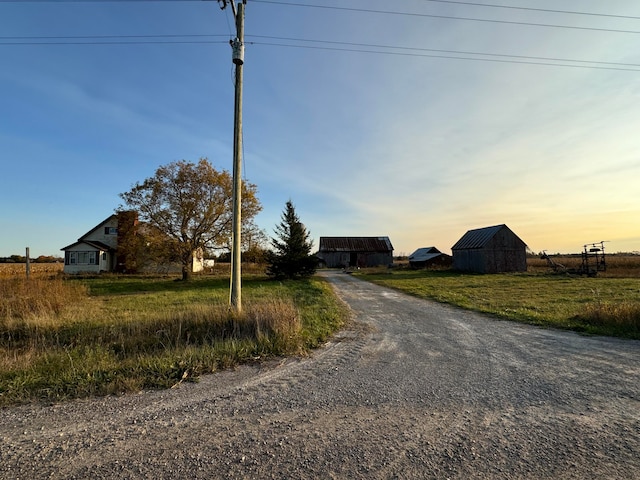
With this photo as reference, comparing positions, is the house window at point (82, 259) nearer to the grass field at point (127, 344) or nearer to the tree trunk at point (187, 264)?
the tree trunk at point (187, 264)

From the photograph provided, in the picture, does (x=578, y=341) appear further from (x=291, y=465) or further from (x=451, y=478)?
(x=291, y=465)

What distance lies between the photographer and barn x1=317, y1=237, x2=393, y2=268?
51750 millimetres

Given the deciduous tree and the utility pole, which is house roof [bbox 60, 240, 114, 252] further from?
the utility pole

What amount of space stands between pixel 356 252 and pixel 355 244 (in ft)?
5.47

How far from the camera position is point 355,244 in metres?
53.2

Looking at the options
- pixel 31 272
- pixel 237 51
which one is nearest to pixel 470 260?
pixel 237 51

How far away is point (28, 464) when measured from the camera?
105 inches

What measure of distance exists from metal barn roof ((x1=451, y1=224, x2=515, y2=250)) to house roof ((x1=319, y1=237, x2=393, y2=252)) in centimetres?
1190

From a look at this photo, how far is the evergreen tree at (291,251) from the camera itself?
25.7 meters

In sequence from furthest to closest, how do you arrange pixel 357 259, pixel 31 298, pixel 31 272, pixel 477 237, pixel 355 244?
pixel 355 244, pixel 357 259, pixel 477 237, pixel 31 272, pixel 31 298

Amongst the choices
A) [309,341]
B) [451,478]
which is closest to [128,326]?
[309,341]

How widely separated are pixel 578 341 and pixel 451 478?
643cm

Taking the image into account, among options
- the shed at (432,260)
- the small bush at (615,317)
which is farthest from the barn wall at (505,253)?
the small bush at (615,317)

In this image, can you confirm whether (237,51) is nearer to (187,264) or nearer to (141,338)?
(141,338)
